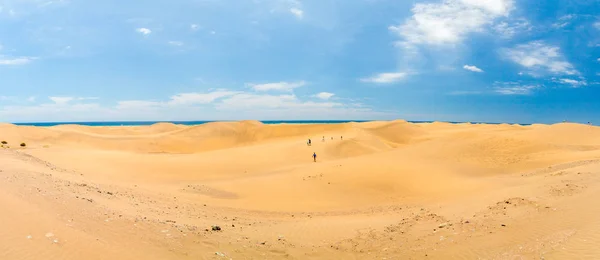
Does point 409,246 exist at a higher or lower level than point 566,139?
lower

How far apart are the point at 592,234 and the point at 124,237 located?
382 inches

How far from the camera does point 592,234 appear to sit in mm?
7359

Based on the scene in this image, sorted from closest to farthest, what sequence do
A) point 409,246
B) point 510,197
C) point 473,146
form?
point 409,246, point 510,197, point 473,146

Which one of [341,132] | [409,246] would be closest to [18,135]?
[341,132]

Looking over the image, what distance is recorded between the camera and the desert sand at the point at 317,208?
6.91m

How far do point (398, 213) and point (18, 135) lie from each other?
1450 inches

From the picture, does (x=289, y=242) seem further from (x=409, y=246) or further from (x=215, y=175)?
Result: (x=215, y=175)

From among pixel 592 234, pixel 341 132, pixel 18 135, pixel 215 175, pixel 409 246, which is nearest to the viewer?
pixel 592 234

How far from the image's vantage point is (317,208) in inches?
558

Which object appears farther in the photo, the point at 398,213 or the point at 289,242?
the point at 398,213

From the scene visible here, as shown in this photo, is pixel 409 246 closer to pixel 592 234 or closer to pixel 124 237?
pixel 592 234

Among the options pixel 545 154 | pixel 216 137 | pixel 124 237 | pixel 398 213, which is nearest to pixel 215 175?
pixel 398 213

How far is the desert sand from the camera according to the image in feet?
22.7

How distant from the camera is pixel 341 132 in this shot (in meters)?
46.3
